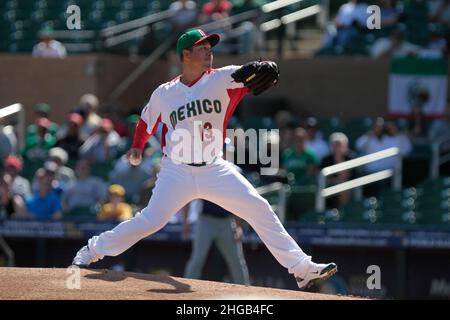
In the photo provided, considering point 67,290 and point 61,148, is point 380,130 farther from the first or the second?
point 67,290

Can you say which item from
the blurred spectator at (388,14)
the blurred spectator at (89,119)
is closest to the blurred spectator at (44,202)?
the blurred spectator at (89,119)

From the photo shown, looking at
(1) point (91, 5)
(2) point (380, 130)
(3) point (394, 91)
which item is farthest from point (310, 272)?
(1) point (91, 5)

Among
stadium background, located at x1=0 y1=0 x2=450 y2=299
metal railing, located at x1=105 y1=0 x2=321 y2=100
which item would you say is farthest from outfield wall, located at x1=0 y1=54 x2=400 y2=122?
metal railing, located at x1=105 y1=0 x2=321 y2=100

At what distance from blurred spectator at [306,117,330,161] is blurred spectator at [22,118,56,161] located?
3.33m

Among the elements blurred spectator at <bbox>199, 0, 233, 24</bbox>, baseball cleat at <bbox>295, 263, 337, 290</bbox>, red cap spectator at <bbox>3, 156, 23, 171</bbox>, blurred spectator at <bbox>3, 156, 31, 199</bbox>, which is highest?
blurred spectator at <bbox>199, 0, 233, 24</bbox>

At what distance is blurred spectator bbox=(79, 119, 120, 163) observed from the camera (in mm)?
14205

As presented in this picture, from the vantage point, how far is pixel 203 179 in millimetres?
7758

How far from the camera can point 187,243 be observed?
12.4m

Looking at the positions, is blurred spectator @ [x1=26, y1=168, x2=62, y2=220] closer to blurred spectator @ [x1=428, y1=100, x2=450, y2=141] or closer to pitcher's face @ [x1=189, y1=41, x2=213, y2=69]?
blurred spectator @ [x1=428, y1=100, x2=450, y2=141]

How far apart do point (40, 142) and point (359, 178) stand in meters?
4.30

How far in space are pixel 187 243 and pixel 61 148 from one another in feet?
9.60

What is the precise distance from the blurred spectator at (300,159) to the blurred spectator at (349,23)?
301cm

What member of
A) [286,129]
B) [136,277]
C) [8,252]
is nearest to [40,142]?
[8,252]

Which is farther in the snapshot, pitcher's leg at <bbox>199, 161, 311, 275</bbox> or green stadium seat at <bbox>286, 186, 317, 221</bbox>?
green stadium seat at <bbox>286, 186, 317, 221</bbox>
